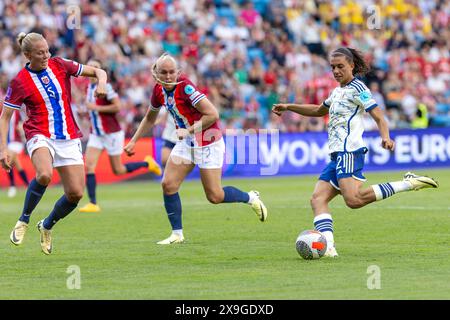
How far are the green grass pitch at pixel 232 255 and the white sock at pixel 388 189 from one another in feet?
2.08

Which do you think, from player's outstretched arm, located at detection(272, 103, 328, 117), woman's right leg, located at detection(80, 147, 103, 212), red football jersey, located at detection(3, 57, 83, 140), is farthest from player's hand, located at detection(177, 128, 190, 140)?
woman's right leg, located at detection(80, 147, 103, 212)

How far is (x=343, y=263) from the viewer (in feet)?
33.7

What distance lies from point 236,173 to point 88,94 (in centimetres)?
818

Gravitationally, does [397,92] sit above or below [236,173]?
above

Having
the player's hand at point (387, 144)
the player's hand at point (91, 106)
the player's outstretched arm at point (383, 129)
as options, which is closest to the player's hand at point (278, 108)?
the player's outstretched arm at point (383, 129)

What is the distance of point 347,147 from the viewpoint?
10.7 meters

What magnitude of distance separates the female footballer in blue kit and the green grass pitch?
0.59 m

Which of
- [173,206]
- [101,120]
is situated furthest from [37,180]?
[101,120]

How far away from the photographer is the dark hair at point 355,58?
35.2ft

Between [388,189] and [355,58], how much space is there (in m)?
1.42
